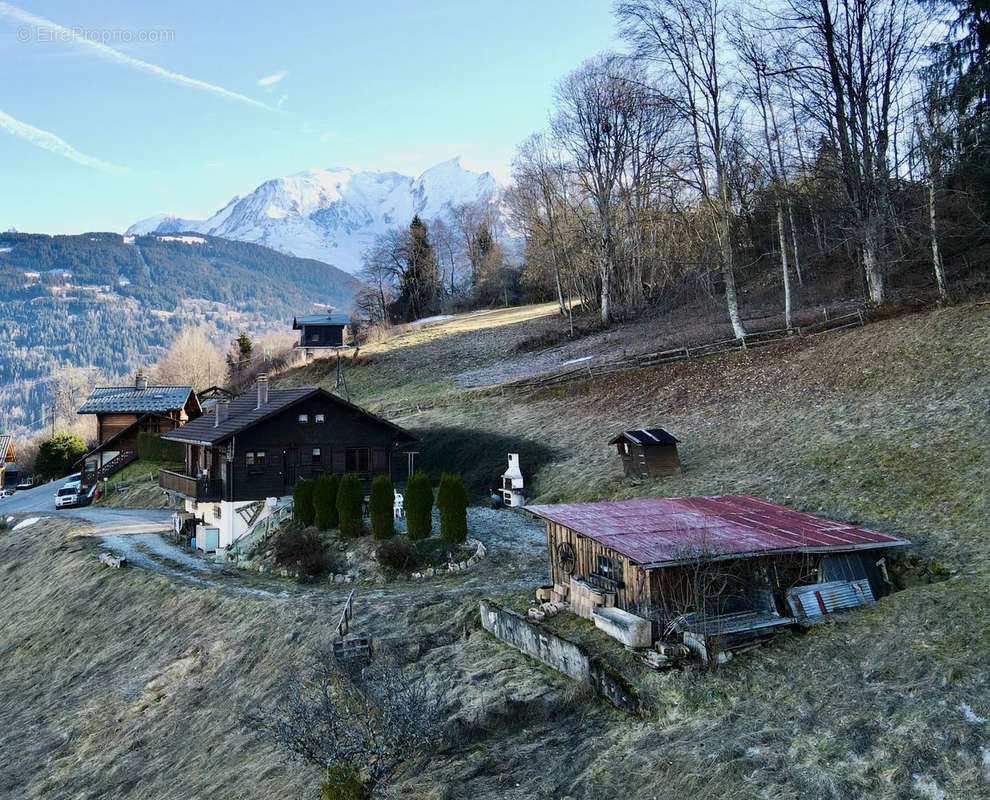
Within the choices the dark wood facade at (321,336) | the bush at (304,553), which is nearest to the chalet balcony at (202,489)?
the bush at (304,553)

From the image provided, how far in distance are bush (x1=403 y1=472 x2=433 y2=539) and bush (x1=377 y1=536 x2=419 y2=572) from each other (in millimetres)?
1321

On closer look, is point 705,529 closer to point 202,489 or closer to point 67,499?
point 202,489

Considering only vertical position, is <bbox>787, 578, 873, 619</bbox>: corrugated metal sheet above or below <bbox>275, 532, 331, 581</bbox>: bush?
above

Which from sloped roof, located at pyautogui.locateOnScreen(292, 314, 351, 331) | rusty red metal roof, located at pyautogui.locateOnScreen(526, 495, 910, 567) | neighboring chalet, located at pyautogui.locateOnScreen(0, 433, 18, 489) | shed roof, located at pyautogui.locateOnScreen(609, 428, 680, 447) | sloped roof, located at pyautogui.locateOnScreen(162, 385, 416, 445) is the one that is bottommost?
neighboring chalet, located at pyautogui.locateOnScreen(0, 433, 18, 489)

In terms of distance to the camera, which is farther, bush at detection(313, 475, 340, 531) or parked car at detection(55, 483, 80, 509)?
parked car at detection(55, 483, 80, 509)

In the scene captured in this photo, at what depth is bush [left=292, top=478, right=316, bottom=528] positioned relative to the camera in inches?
1309

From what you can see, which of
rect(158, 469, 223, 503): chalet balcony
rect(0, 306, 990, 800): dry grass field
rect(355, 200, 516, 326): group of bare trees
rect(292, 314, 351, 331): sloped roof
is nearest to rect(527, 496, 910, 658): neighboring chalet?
rect(0, 306, 990, 800): dry grass field

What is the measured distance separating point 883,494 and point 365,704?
1577 cm

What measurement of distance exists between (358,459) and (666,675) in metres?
23.9

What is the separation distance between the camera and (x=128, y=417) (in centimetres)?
6375

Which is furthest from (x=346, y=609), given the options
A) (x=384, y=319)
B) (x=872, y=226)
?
(x=384, y=319)

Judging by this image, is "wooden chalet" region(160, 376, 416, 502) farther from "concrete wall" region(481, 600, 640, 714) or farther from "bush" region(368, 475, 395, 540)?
"concrete wall" region(481, 600, 640, 714)

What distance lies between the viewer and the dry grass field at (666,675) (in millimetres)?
13492

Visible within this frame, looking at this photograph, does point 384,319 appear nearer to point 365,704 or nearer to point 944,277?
point 944,277
